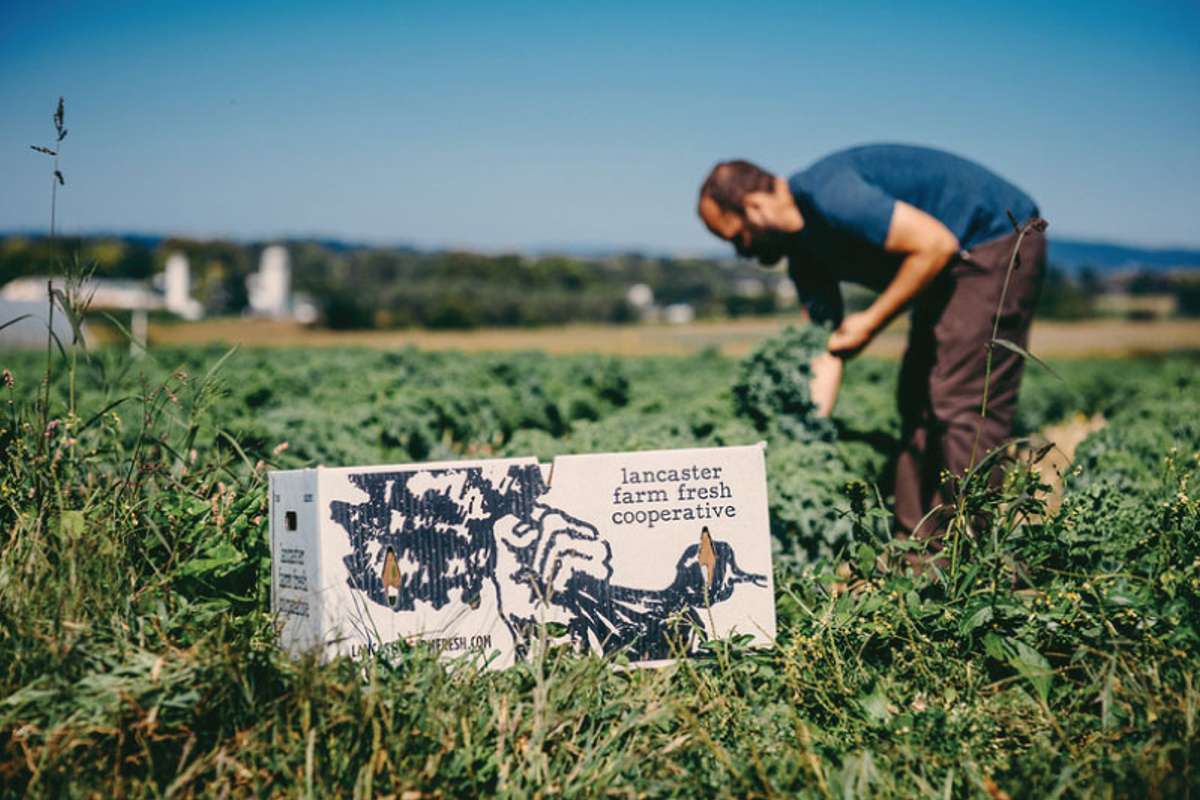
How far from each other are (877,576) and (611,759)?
1.26 metres

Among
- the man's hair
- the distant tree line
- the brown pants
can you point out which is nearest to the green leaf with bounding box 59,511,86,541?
the man's hair

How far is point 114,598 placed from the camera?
254 cm

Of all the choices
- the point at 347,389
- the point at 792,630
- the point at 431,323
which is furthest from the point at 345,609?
the point at 431,323

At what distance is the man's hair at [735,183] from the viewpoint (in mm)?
4531

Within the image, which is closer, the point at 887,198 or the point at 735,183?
the point at 887,198

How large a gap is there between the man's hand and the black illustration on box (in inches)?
82.2

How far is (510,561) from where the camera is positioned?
9.11 feet

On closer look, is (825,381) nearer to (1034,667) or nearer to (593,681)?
(1034,667)

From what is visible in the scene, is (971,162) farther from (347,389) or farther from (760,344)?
(347,389)

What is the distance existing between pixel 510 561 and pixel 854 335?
254cm

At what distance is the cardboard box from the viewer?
270 cm

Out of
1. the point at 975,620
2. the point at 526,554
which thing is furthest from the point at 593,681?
the point at 975,620

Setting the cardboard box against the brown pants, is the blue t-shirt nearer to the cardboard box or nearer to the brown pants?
the brown pants

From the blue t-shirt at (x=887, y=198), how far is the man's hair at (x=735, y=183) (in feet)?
0.50
